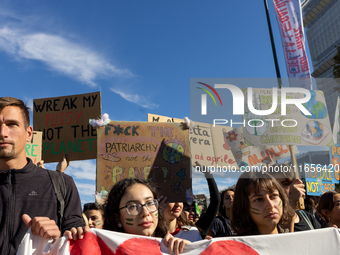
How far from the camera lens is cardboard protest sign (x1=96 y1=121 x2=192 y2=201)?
4641mm

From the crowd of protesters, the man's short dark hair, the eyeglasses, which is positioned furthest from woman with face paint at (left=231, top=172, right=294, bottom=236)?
the man's short dark hair

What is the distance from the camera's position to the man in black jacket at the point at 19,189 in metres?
1.79

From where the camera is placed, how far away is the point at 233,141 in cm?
600

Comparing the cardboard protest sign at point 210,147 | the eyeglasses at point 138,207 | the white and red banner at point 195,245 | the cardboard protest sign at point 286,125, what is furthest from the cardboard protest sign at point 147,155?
the white and red banner at point 195,245

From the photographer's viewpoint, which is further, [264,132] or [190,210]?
[264,132]

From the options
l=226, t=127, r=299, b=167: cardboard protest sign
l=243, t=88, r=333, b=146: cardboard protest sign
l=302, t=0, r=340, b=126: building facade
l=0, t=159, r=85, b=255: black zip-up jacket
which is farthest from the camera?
l=302, t=0, r=340, b=126: building facade

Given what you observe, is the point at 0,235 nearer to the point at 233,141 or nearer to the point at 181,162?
the point at 181,162

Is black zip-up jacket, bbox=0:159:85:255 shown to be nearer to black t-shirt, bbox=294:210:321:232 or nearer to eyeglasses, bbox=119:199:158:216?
eyeglasses, bbox=119:199:158:216

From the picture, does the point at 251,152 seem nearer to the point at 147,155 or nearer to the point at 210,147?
the point at 210,147

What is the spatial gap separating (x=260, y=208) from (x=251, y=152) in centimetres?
359

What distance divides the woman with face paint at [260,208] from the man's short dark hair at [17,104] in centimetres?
162

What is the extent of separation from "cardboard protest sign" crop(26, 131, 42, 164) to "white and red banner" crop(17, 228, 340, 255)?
12.6ft

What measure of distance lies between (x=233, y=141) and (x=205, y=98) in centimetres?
132

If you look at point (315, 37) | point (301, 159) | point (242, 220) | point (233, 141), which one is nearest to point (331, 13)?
point (315, 37)
